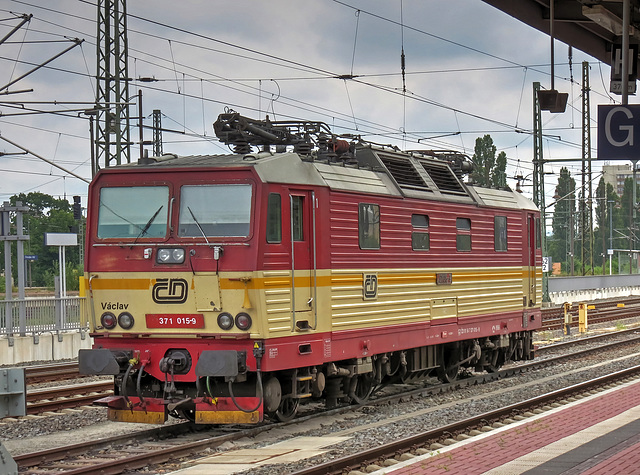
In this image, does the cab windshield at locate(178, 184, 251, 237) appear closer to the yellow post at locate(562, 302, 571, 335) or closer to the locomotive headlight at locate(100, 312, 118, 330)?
the locomotive headlight at locate(100, 312, 118, 330)

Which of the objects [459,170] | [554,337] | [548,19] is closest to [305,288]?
[548,19]

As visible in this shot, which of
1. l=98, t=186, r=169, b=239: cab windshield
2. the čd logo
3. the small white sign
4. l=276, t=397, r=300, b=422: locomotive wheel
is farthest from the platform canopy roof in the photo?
the small white sign

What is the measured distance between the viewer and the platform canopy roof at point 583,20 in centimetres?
1283

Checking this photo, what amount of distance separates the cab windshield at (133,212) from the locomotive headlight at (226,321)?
1352 millimetres

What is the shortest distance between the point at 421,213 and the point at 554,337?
1456 cm

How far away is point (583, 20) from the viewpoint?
13945mm

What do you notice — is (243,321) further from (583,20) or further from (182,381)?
(583,20)

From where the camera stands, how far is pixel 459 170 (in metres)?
18.1

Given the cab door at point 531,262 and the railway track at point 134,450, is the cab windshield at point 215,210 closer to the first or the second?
the railway track at point 134,450

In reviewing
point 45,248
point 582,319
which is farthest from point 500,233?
point 45,248

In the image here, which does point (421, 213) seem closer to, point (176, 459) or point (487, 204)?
point (487, 204)

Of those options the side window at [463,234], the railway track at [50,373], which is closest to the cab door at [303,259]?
the side window at [463,234]

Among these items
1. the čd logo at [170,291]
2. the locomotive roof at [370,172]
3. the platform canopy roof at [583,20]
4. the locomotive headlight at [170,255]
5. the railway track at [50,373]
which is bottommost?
the railway track at [50,373]

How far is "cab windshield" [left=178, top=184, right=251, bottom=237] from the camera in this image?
11.8 metres
